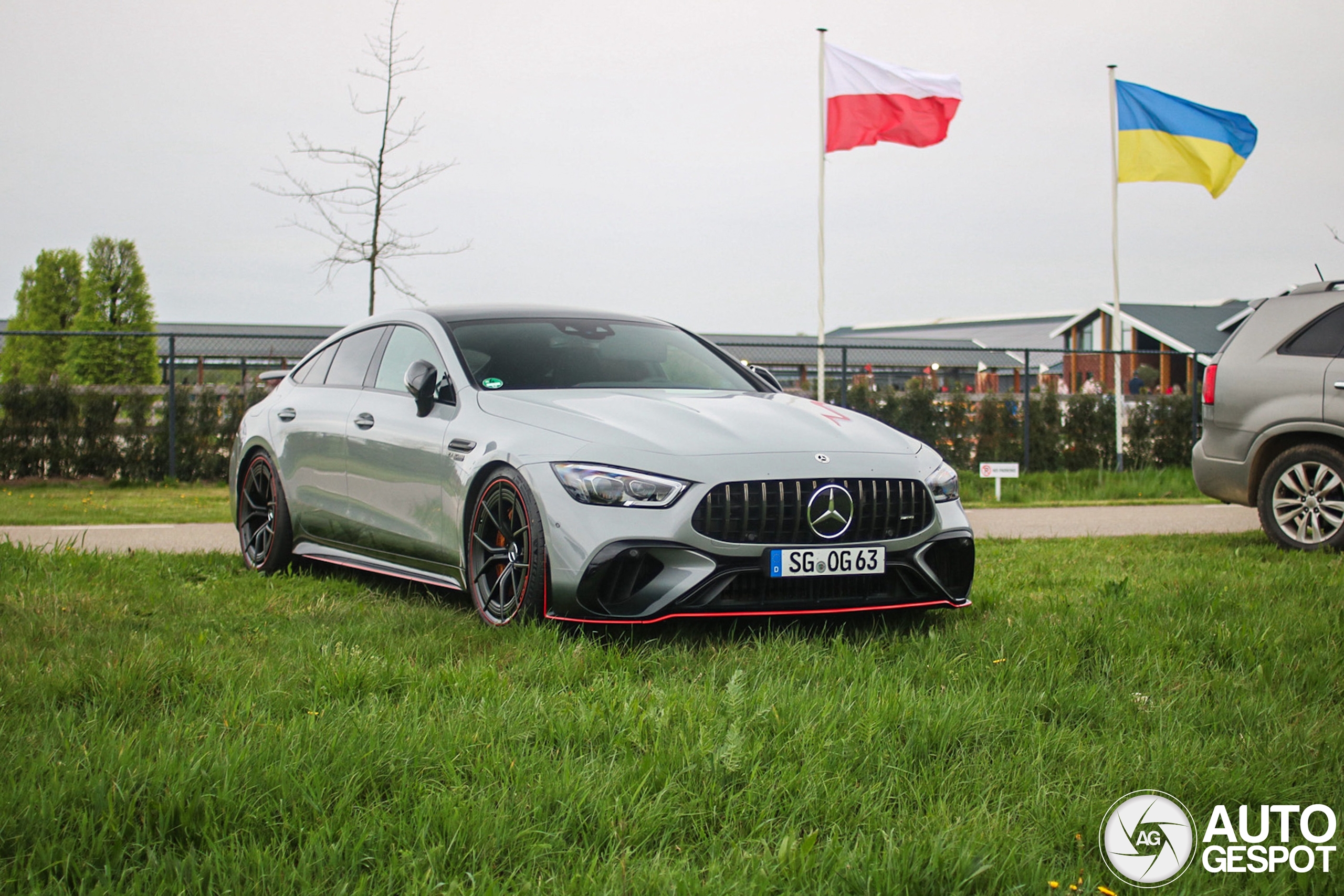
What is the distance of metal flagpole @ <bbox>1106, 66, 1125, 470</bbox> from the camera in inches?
707

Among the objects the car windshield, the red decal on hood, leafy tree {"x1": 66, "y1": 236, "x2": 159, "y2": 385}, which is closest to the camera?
the red decal on hood

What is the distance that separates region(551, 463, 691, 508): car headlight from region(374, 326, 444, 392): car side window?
5.27ft

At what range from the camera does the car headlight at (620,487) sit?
477 centimetres

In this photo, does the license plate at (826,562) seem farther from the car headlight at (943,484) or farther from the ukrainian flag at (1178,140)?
the ukrainian flag at (1178,140)

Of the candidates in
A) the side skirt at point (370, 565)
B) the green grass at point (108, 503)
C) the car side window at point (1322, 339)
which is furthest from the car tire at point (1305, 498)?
the green grass at point (108, 503)

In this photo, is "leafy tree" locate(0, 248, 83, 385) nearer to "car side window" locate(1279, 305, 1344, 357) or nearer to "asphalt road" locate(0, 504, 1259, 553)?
"asphalt road" locate(0, 504, 1259, 553)

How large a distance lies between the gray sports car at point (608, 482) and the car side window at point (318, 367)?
1.51 feet

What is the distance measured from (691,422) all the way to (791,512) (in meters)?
0.61

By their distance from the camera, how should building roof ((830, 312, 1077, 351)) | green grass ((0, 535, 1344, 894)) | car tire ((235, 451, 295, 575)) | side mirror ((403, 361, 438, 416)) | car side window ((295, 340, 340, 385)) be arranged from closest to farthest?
1. green grass ((0, 535, 1344, 894))
2. side mirror ((403, 361, 438, 416))
3. car tire ((235, 451, 295, 575))
4. car side window ((295, 340, 340, 385))
5. building roof ((830, 312, 1077, 351))

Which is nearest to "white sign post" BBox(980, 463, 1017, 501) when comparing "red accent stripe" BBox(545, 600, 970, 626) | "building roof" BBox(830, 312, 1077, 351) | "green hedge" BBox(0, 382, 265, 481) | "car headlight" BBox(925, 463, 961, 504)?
"car headlight" BBox(925, 463, 961, 504)

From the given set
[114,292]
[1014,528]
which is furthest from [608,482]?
[114,292]

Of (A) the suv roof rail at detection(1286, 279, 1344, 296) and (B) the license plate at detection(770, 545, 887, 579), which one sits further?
(A) the suv roof rail at detection(1286, 279, 1344, 296)

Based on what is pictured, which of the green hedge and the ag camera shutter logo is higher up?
the green hedge

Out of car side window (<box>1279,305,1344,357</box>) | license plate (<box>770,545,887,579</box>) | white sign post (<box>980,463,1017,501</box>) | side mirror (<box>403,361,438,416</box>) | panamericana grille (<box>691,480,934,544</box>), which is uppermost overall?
car side window (<box>1279,305,1344,357</box>)
